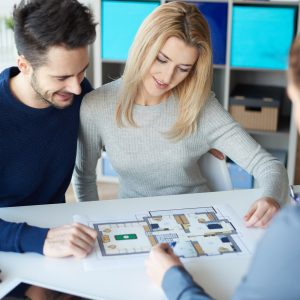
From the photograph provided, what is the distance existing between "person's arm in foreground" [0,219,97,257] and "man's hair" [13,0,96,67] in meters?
0.50

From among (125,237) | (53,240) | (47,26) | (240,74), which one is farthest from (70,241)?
(240,74)

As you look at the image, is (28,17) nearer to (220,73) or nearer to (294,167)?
(220,73)

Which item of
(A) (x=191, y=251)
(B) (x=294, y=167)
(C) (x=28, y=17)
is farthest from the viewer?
(B) (x=294, y=167)

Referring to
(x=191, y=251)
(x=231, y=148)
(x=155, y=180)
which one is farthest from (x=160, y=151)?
(x=191, y=251)

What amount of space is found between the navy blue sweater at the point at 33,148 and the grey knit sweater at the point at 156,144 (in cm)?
8

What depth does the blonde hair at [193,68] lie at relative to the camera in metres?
1.73

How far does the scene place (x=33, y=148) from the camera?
172 cm

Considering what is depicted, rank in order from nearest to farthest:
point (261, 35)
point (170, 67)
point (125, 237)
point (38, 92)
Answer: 1. point (125, 237)
2. point (38, 92)
3. point (170, 67)
4. point (261, 35)

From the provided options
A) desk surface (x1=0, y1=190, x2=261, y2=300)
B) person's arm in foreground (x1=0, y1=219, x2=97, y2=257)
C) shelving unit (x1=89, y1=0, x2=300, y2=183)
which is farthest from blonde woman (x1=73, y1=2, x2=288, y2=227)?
shelving unit (x1=89, y1=0, x2=300, y2=183)

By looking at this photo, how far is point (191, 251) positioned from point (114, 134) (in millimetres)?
666

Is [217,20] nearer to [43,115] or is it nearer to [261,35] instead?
[261,35]

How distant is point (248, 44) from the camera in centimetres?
332

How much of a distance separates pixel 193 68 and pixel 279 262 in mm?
1042

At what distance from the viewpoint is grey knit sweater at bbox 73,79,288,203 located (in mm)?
1855
